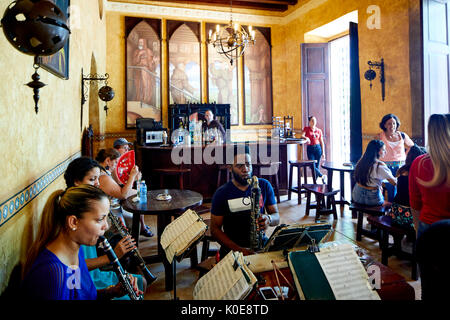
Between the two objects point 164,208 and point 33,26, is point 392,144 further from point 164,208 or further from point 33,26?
point 33,26

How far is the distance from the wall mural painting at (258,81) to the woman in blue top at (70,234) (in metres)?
8.34

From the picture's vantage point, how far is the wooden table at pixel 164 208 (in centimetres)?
313

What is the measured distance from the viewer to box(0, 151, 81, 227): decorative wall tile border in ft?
5.56

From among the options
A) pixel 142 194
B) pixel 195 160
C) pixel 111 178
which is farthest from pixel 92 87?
pixel 142 194

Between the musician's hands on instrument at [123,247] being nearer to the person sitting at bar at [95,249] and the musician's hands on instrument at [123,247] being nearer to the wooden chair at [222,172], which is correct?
the person sitting at bar at [95,249]

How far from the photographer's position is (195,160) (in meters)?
6.28

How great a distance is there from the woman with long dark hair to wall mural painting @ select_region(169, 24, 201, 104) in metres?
6.10

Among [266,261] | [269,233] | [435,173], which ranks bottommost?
[269,233]

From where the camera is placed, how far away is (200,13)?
30.5 feet

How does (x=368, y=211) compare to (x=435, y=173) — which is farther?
(x=368, y=211)

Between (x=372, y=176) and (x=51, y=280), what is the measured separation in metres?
3.87

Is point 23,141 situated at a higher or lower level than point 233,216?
higher

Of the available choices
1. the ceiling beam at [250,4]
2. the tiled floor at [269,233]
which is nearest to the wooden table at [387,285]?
the tiled floor at [269,233]
